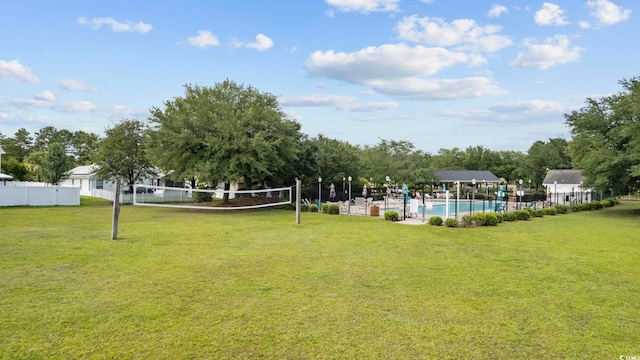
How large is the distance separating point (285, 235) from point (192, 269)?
5.57 m

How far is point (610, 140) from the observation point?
2398 cm

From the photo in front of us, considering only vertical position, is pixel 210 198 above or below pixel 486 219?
above

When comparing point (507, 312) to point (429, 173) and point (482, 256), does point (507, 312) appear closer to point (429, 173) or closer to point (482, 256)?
point (482, 256)

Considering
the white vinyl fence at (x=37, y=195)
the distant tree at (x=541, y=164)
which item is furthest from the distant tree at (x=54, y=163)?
the distant tree at (x=541, y=164)

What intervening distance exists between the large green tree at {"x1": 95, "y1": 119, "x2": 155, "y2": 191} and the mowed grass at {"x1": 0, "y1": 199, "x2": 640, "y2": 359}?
65.7 ft

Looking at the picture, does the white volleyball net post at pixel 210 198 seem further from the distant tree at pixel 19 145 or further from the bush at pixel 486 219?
the distant tree at pixel 19 145

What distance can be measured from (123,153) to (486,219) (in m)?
25.9

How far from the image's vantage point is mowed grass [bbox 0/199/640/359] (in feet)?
14.8

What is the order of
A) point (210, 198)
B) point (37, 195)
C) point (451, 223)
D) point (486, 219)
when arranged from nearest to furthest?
point (451, 223), point (486, 219), point (37, 195), point (210, 198)

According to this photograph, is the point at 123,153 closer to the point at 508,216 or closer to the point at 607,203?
the point at 508,216

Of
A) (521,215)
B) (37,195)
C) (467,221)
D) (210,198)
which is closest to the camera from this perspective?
(467,221)

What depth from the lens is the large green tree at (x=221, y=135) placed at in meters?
22.7

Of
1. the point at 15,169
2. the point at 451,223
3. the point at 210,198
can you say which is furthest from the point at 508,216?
the point at 15,169

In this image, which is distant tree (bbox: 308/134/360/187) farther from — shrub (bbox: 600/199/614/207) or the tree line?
shrub (bbox: 600/199/614/207)
